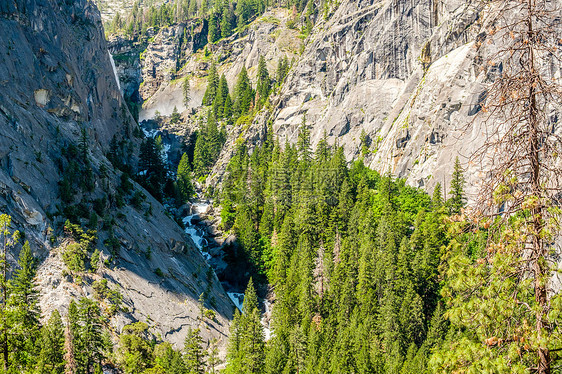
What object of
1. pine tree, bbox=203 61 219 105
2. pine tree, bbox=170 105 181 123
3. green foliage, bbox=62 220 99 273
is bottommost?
green foliage, bbox=62 220 99 273

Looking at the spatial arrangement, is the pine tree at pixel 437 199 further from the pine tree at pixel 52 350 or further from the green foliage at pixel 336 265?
the pine tree at pixel 52 350

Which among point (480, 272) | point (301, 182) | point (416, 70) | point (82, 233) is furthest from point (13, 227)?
point (416, 70)

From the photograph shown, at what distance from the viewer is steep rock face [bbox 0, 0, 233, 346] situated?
62000 mm

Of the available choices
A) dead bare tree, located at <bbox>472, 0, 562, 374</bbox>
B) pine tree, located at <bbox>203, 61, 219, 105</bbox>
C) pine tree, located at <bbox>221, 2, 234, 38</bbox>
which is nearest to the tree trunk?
dead bare tree, located at <bbox>472, 0, 562, 374</bbox>

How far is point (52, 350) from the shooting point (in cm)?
4300

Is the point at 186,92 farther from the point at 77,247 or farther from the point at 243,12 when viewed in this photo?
the point at 77,247

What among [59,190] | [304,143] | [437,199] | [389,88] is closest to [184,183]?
[304,143]

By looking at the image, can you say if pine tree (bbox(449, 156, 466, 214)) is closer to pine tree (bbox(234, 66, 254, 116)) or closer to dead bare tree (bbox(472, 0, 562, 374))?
dead bare tree (bbox(472, 0, 562, 374))

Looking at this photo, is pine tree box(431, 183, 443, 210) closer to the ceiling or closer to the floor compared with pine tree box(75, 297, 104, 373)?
closer to the ceiling

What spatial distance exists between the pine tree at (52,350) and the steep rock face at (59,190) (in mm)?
11285

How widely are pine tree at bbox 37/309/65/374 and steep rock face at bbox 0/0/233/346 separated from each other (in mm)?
11285

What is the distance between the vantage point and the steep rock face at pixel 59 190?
A: 62.0 m

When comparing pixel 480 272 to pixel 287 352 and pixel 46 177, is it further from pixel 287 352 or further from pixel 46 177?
pixel 46 177

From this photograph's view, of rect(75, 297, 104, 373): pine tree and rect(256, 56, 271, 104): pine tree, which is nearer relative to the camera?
rect(75, 297, 104, 373): pine tree
